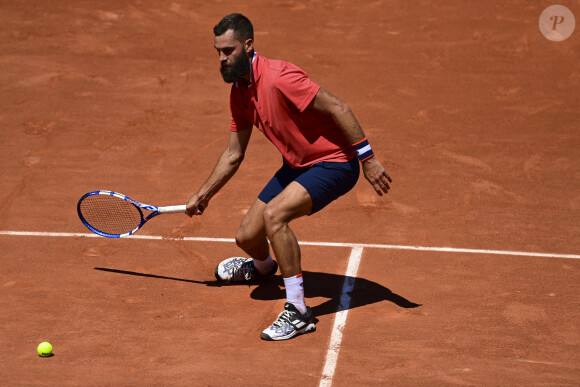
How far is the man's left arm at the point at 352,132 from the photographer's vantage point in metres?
6.05

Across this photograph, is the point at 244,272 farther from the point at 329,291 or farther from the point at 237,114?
the point at 237,114

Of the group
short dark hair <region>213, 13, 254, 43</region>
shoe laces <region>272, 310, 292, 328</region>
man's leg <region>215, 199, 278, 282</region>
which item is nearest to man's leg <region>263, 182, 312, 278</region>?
shoe laces <region>272, 310, 292, 328</region>

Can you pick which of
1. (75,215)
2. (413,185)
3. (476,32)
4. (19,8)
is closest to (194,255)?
(75,215)

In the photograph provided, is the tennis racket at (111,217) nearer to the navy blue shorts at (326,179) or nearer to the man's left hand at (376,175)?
the navy blue shorts at (326,179)

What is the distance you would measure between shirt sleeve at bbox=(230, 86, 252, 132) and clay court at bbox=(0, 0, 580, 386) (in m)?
1.36

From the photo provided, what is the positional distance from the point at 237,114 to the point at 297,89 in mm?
781

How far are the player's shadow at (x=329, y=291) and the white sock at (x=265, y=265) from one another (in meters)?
0.11

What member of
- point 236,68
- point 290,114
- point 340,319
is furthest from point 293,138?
point 340,319

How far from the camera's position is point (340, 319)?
6.51m

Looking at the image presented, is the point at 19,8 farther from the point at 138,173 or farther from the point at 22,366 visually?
the point at 22,366

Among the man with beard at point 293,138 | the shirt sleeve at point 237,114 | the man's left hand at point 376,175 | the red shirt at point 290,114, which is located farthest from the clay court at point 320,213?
the shirt sleeve at point 237,114

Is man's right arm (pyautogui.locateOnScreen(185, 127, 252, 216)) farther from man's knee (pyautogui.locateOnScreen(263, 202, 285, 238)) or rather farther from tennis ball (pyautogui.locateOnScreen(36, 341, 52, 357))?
tennis ball (pyautogui.locateOnScreen(36, 341, 52, 357))

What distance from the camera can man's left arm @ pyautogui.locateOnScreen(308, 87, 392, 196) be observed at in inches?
238

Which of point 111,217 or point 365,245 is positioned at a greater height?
point 111,217
